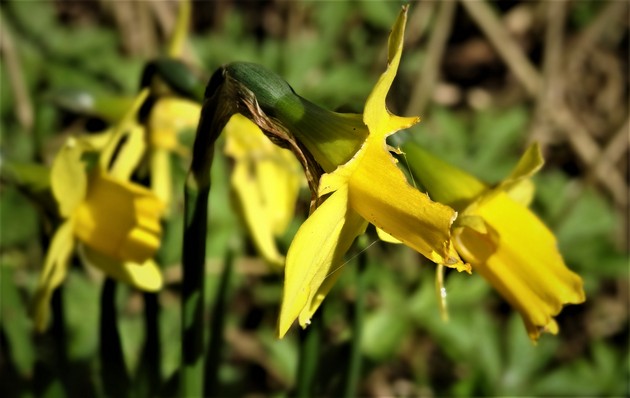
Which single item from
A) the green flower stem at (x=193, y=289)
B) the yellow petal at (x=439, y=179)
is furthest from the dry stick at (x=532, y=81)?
the green flower stem at (x=193, y=289)

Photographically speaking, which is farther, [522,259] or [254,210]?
[254,210]

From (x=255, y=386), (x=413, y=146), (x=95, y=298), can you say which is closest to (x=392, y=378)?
(x=255, y=386)

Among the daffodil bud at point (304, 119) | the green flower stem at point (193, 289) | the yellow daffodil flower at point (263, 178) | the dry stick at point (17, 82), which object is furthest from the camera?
the dry stick at point (17, 82)

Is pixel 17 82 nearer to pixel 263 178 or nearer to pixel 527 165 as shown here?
pixel 263 178

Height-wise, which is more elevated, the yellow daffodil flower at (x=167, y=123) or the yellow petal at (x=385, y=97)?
the yellow petal at (x=385, y=97)

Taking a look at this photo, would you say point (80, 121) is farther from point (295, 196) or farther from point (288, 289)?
point (288, 289)

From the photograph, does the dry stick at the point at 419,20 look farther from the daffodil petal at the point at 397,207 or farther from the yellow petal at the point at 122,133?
the daffodil petal at the point at 397,207

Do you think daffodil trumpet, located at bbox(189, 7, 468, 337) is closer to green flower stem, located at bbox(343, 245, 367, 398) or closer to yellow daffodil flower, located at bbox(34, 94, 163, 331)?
yellow daffodil flower, located at bbox(34, 94, 163, 331)

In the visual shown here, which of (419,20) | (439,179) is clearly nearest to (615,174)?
(419,20)
